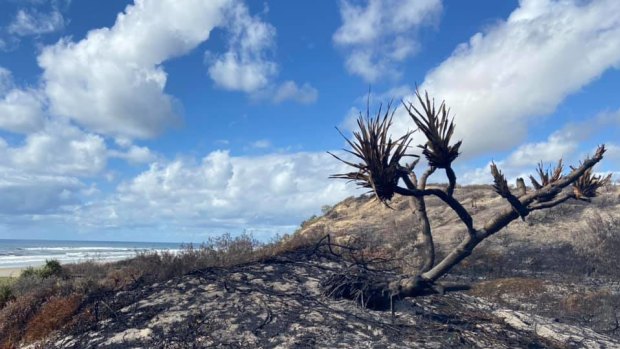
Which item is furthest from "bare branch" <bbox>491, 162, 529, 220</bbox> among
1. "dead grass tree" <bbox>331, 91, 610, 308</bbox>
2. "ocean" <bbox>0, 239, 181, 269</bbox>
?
"ocean" <bbox>0, 239, 181, 269</bbox>

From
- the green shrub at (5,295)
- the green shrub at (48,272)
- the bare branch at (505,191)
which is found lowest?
the green shrub at (5,295)

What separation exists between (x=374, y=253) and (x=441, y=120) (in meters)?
8.97

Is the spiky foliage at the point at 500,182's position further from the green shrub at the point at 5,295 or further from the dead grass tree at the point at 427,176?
the green shrub at the point at 5,295

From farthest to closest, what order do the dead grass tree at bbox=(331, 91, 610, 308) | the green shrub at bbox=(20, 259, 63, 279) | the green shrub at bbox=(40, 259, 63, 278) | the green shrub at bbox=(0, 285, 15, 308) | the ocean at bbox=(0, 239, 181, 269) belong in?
the ocean at bbox=(0, 239, 181, 269) → the green shrub at bbox=(40, 259, 63, 278) → the green shrub at bbox=(20, 259, 63, 279) → the green shrub at bbox=(0, 285, 15, 308) → the dead grass tree at bbox=(331, 91, 610, 308)

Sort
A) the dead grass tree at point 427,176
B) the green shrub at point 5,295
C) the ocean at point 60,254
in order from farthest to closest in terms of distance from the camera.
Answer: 1. the ocean at point 60,254
2. the green shrub at point 5,295
3. the dead grass tree at point 427,176

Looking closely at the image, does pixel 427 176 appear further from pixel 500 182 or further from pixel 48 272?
pixel 48 272

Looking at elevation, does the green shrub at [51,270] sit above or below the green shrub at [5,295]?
above

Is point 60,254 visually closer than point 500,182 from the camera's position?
No

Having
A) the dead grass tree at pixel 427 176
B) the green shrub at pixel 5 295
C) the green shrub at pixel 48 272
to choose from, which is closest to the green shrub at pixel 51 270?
the green shrub at pixel 48 272

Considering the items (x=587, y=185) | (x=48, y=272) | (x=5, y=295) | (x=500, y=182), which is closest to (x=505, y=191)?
(x=500, y=182)

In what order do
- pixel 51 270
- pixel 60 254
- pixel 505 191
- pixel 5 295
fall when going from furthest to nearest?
pixel 60 254 < pixel 51 270 < pixel 5 295 < pixel 505 191

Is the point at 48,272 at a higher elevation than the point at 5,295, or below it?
higher

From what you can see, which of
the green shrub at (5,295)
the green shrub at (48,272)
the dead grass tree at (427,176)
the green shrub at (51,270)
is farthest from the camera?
the green shrub at (51,270)

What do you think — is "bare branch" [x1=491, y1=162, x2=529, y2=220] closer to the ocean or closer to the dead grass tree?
the dead grass tree
